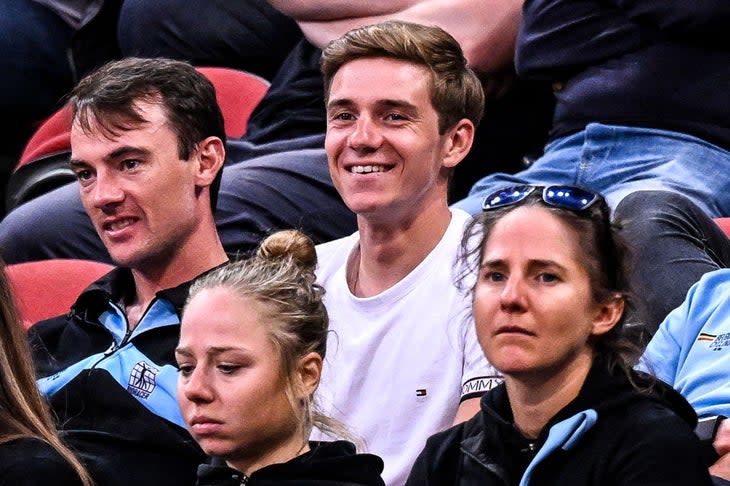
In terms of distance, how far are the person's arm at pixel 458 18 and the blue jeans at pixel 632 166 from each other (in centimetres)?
28

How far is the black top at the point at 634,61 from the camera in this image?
9.23 ft

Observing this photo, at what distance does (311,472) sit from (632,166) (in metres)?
1.03

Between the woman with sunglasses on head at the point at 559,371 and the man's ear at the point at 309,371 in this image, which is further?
the man's ear at the point at 309,371

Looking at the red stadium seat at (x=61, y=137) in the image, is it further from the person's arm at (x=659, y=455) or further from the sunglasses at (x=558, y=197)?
the person's arm at (x=659, y=455)

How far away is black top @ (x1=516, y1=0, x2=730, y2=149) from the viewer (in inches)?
111

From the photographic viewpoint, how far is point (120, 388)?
2254 mm

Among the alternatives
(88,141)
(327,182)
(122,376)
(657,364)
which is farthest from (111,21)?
(657,364)

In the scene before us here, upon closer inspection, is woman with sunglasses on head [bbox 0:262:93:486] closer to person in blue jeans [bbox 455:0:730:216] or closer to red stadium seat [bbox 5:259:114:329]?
red stadium seat [bbox 5:259:114:329]

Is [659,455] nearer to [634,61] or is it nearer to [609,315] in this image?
[609,315]

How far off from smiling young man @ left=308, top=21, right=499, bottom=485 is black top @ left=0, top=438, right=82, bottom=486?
498 millimetres

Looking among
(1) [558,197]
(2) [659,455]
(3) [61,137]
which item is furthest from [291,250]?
(3) [61,137]

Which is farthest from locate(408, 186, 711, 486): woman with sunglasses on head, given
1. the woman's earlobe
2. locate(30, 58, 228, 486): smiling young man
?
locate(30, 58, 228, 486): smiling young man

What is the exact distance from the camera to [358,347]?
2.33m

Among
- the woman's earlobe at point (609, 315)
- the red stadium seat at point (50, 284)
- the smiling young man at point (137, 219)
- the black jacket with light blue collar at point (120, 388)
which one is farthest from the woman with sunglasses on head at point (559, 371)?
the red stadium seat at point (50, 284)
